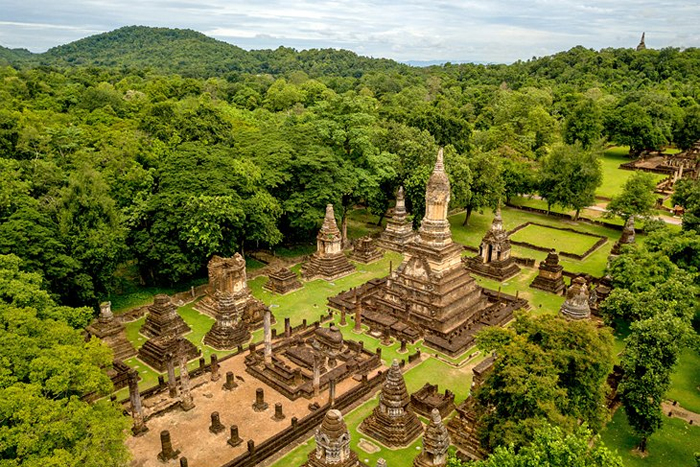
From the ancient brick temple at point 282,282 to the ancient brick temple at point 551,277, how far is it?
17.6 meters

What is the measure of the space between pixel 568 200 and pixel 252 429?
4007 cm

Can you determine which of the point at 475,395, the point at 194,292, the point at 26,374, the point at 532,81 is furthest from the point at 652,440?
the point at 532,81

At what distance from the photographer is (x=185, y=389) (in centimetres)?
2419

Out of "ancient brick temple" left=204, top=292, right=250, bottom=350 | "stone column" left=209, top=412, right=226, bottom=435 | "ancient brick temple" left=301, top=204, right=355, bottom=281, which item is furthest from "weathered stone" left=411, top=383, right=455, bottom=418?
→ "ancient brick temple" left=301, top=204, right=355, bottom=281

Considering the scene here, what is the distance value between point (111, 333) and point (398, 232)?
24733 millimetres

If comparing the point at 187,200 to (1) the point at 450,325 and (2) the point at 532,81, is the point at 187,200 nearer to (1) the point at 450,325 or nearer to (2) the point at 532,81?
(1) the point at 450,325

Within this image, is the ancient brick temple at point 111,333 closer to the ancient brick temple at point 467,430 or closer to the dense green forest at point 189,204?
the dense green forest at point 189,204

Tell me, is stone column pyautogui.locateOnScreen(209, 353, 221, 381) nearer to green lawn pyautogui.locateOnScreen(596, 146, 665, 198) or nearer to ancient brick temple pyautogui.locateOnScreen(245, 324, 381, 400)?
ancient brick temple pyautogui.locateOnScreen(245, 324, 381, 400)

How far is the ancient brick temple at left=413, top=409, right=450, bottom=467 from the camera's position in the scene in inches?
787

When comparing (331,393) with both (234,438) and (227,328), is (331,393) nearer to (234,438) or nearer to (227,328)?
(234,438)

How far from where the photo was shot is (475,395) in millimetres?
20266

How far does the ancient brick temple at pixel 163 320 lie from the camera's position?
3014cm

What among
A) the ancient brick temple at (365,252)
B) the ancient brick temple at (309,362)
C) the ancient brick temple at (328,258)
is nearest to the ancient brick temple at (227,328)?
the ancient brick temple at (309,362)

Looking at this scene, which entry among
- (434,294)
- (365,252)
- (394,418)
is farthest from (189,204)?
(394,418)
